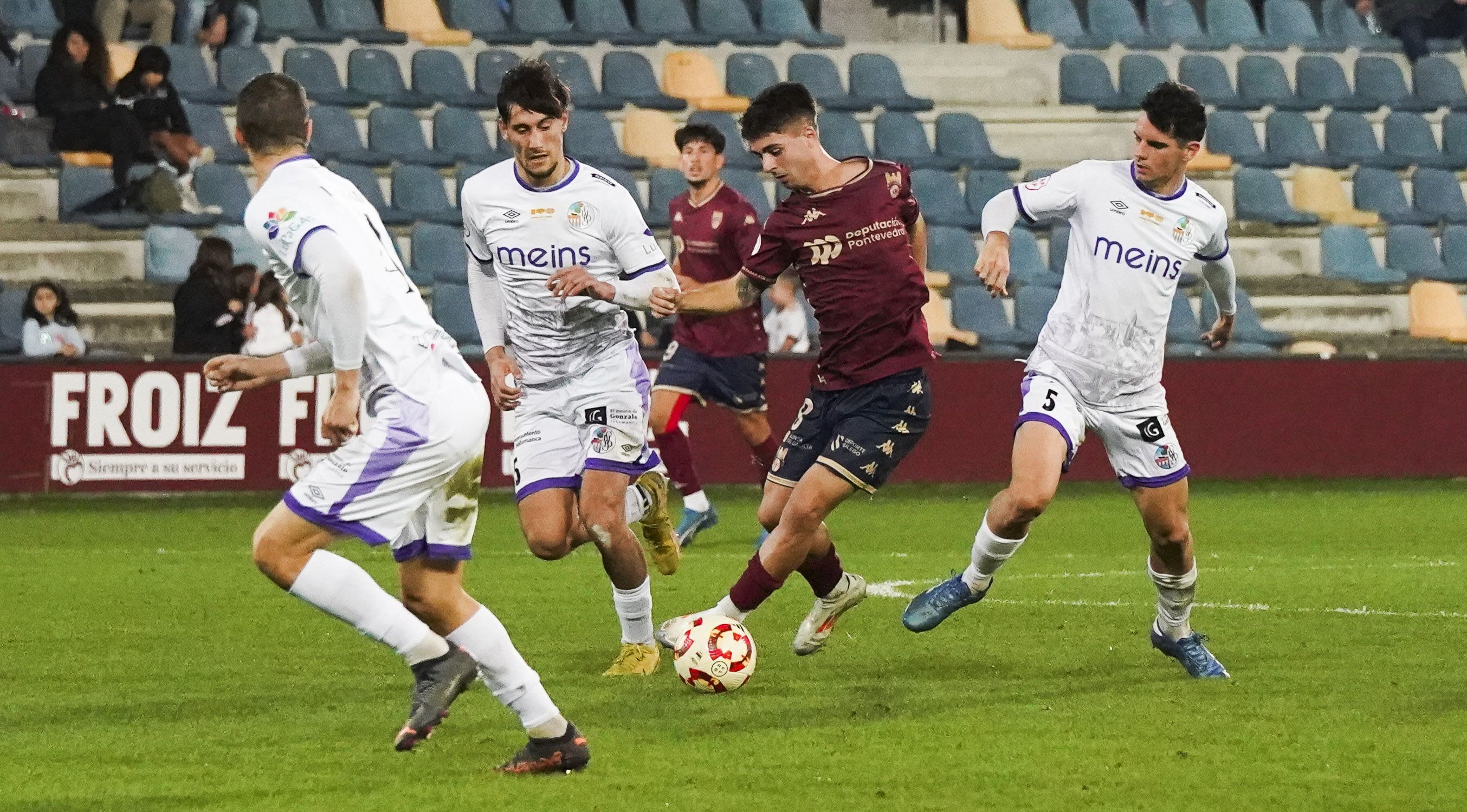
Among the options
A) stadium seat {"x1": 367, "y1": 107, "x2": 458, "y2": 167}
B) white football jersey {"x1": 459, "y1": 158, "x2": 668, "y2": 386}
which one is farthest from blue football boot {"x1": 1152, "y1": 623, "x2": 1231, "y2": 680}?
stadium seat {"x1": 367, "y1": 107, "x2": 458, "y2": 167}

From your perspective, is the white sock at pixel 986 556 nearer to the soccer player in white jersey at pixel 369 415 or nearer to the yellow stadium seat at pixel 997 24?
the soccer player in white jersey at pixel 369 415

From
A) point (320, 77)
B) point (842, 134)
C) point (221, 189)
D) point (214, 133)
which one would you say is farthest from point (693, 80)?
point (221, 189)

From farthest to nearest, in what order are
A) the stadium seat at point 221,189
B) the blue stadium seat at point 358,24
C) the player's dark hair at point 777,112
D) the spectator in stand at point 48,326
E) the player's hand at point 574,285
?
the blue stadium seat at point 358,24, the stadium seat at point 221,189, the spectator in stand at point 48,326, the player's dark hair at point 777,112, the player's hand at point 574,285

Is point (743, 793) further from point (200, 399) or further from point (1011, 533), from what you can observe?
point (200, 399)

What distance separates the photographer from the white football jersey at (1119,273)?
767 centimetres

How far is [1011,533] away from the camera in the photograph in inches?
301

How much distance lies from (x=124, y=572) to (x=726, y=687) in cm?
498

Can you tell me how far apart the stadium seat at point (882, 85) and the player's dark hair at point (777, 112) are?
13553 millimetres

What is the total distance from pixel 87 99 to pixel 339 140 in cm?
224

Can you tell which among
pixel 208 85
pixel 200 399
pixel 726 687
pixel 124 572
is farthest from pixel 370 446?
pixel 208 85

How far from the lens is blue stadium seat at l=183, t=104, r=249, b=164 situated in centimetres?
1842

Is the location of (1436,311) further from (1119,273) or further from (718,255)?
(1119,273)

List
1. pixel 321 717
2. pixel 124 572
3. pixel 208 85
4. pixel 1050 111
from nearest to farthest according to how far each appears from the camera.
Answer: pixel 321 717, pixel 124 572, pixel 208 85, pixel 1050 111

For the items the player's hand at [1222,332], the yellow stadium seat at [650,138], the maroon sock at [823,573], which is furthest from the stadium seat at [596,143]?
the maroon sock at [823,573]
